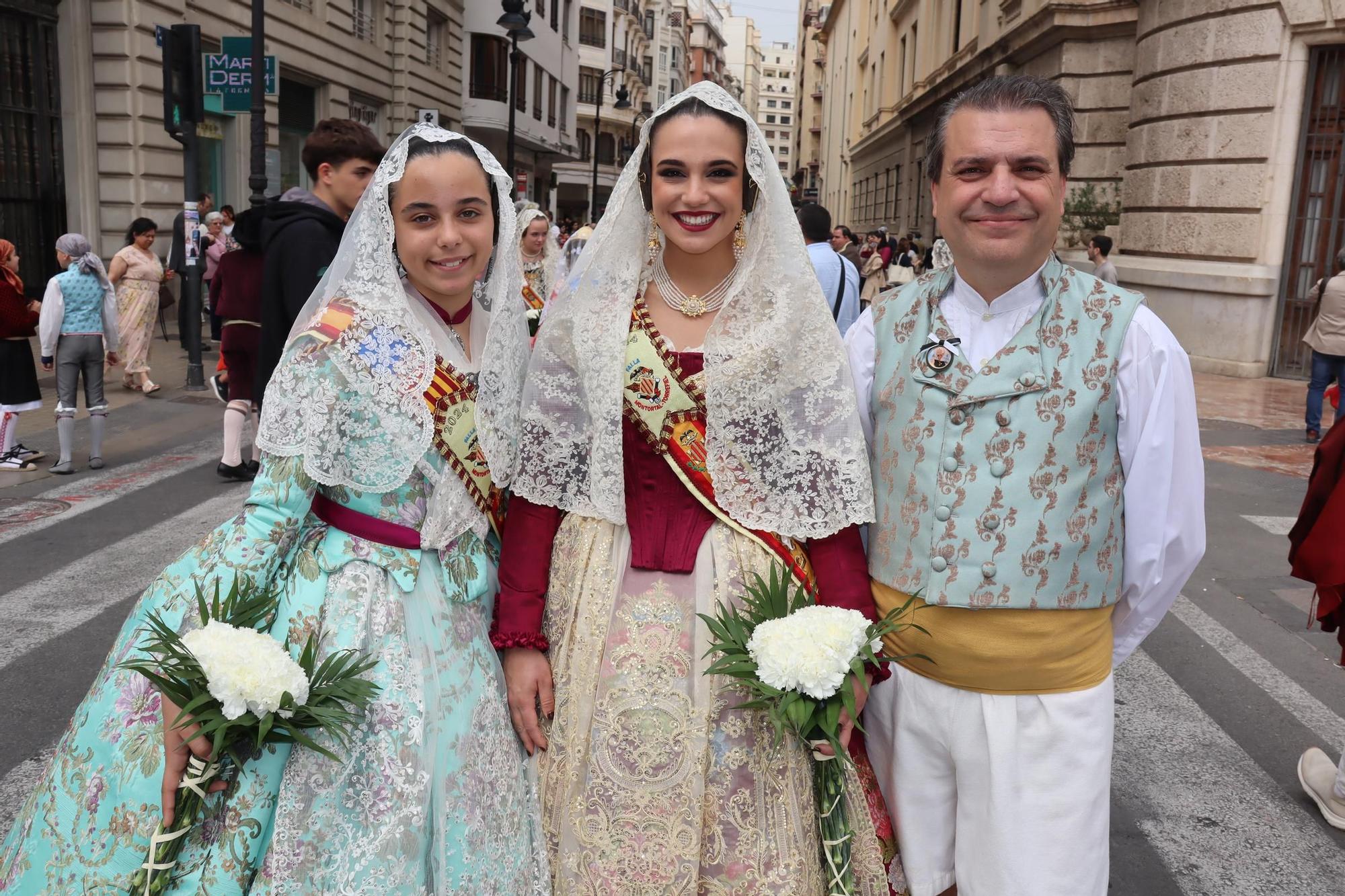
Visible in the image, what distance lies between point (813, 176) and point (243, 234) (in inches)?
3201

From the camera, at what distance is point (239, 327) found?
723 cm

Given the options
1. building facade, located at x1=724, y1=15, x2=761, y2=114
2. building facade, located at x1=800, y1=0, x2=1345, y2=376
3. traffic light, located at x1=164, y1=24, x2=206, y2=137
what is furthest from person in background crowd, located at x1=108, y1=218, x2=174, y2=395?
building facade, located at x1=724, y1=15, x2=761, y2=114

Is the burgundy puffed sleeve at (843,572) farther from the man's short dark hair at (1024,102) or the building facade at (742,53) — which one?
the building facade at (742,53)

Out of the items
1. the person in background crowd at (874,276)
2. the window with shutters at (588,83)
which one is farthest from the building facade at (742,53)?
the person in background crowd at (874,276)

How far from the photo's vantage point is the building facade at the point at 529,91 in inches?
1188

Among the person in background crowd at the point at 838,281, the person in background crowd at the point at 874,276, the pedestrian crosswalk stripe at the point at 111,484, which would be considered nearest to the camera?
the pedestrian crosswalk stripe at the point at 111,484

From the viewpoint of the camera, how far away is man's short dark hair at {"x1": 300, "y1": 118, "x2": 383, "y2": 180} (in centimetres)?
534

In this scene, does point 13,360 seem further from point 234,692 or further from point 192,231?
point 234,692

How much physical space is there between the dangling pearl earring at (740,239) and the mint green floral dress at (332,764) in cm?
86

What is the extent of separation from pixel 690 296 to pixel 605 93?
204 feet

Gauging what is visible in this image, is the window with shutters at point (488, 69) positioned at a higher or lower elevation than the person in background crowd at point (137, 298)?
higher

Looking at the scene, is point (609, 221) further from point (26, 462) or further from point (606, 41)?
point (606, 41)

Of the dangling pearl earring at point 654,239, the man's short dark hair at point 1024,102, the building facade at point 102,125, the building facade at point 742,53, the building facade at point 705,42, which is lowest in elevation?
the dangling pearl earring at point 654,239

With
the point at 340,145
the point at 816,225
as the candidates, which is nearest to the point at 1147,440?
the point at 340,145
